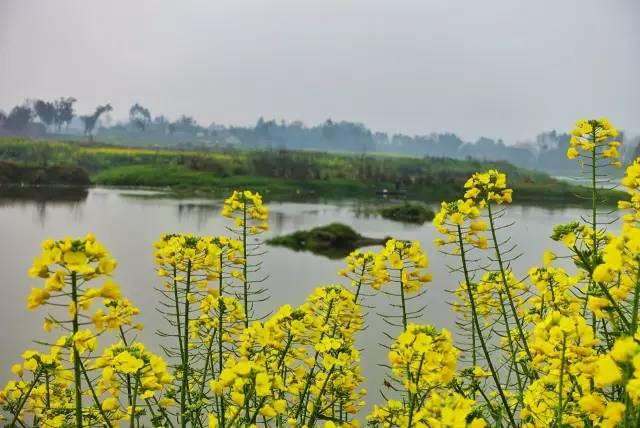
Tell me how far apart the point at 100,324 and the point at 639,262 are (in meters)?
1.85

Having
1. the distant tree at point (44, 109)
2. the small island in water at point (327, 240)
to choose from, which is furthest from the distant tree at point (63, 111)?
the small island in water at point (327, 240)

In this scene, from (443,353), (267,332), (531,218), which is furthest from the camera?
(531,218)

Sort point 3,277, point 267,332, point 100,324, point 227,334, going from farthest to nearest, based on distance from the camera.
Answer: point 3,277 < point 227,334 < point 267,332 < point 100,324

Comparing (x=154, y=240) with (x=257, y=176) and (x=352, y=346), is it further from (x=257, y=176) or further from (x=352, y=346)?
(x=257, y=176)

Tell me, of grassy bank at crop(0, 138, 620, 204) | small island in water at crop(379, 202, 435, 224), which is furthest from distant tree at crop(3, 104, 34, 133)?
small island in water at crop(379, 202, 435, 224)

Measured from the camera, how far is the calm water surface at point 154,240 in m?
12.8

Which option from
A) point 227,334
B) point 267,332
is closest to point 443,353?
point 267,332

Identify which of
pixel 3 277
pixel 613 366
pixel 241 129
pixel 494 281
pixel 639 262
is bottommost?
pixel 3 277

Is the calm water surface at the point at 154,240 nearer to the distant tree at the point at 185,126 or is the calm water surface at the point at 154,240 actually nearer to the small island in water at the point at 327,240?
the small island in water at the point at 327,240

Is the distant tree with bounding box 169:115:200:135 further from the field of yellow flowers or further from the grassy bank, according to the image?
the field of yellow flowers

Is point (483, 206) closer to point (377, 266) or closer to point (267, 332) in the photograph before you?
point (377, 266)

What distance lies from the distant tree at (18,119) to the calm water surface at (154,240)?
9299 cm

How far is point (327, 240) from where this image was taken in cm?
2578

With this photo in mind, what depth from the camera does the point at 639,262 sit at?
1669 millimetres
